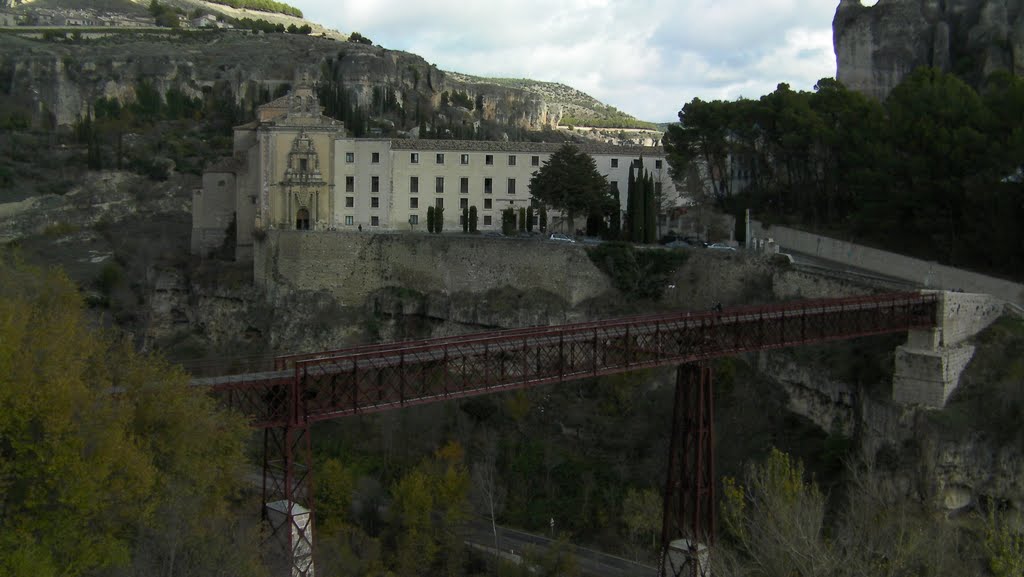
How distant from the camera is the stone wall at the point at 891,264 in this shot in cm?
3478

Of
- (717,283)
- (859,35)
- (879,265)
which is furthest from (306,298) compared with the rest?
(859,35)

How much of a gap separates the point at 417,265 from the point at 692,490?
73.9 feet

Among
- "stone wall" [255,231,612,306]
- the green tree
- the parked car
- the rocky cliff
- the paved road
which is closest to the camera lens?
the paved road

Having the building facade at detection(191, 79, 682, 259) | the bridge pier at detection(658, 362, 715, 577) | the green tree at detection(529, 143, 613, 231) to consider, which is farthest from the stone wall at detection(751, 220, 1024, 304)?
the bridge pier at detection(658, 362, 715, 577)

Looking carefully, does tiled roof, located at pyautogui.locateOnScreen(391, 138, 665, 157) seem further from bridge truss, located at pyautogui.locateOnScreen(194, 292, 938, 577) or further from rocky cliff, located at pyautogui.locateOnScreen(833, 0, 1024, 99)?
bridge truss, located at pyautogui.locateOnScreen(194, 292, 938, 577)

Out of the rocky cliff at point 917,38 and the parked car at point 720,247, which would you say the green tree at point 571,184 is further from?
the rocky cliff at point 917,38

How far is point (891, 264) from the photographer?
38.4 metres

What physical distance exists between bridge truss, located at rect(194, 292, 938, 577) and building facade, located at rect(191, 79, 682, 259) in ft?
65.9

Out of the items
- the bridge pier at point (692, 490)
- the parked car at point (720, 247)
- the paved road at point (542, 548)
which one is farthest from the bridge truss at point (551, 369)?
the parked car at point (720, 247)

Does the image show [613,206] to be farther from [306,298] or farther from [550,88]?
[550,88]

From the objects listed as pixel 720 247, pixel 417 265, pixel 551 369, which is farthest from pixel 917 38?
pixel 551 369

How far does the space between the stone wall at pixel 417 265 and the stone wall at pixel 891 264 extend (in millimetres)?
8442

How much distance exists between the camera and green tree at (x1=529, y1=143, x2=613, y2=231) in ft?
150

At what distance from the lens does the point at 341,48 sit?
9469 centimetres
